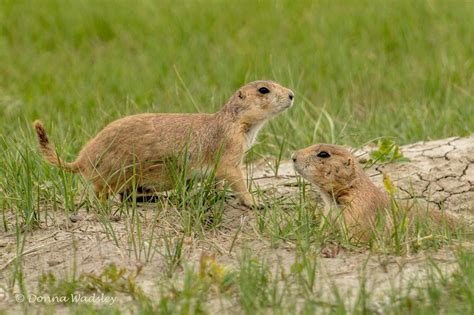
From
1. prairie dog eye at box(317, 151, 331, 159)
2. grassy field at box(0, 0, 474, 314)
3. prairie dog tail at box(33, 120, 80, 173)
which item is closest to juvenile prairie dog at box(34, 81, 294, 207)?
prairie dog tail at box(33, 120, 80, 173)

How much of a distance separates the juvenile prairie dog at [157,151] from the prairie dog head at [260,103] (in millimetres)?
41

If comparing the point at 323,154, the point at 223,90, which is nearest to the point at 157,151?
the point at 323,154

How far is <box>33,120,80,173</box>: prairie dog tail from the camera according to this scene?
6.26 m

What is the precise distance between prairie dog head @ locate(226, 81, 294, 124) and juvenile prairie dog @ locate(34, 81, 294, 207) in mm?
41

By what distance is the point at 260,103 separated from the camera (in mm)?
6691

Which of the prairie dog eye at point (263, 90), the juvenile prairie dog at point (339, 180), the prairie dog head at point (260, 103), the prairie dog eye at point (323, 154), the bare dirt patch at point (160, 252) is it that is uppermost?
the prairie dog eye at point (263, 90)

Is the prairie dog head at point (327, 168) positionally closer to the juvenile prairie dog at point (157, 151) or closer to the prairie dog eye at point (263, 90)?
the juvenile prairie dog at point (157, 151)

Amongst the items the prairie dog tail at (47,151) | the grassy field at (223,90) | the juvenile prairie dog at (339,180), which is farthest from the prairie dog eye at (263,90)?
the prairie dog tail at (47,151)

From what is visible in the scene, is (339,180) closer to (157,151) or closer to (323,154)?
(323,154)

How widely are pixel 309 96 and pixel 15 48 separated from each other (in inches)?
144

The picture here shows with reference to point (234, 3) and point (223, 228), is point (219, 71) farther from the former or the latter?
point (223, 228)

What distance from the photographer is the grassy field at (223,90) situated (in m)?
4.80

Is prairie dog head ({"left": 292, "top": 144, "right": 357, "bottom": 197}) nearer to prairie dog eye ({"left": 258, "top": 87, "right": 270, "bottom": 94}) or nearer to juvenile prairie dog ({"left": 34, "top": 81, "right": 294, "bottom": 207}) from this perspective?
juvenile prairie dog ({"left": 34, "top": 81, "right": 294, "bottom": 207})

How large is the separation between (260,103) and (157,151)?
2.69 ft
